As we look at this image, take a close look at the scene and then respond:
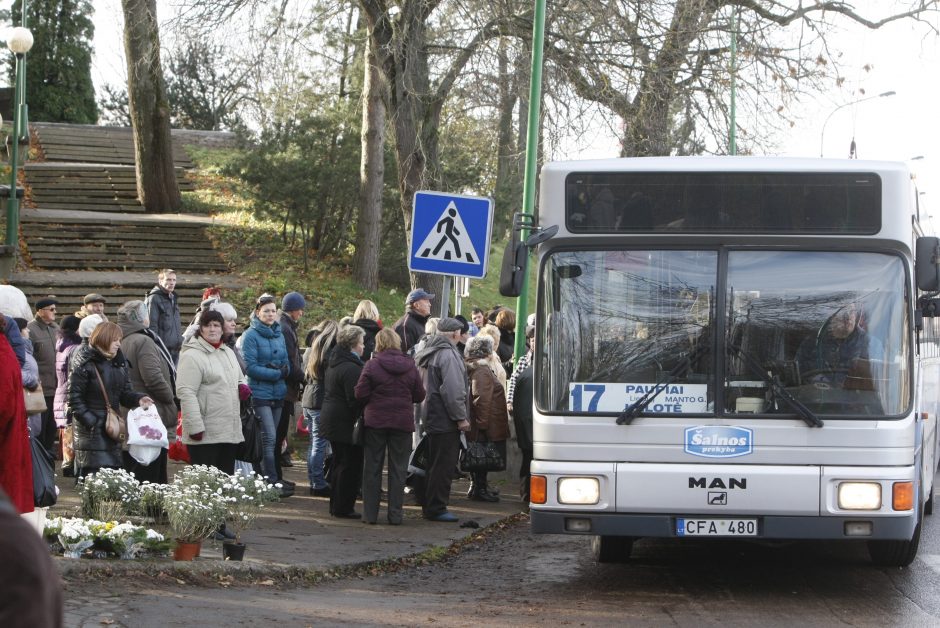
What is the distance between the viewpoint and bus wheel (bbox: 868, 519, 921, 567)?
30.6 ft

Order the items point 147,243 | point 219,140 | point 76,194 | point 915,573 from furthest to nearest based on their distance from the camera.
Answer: point 219,140 < point 76,194 < point 147,243 < point 915,573

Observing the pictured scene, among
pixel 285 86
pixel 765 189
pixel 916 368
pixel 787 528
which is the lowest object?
pixel 787 528

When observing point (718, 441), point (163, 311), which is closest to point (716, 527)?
point (718, 441)

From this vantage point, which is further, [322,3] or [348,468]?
[322,3]

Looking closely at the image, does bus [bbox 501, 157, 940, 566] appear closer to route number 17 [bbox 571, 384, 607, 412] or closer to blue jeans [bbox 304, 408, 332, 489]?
route number 17 [bbox 571, 384, 607, 412]

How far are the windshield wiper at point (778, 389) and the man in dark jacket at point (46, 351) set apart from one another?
26.5ft

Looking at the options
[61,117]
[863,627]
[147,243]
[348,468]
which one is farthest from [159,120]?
[863,627]

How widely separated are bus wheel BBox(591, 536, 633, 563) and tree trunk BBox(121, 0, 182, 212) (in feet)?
66.5

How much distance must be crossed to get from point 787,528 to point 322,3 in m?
13.0

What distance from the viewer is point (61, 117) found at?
4606 centimetres

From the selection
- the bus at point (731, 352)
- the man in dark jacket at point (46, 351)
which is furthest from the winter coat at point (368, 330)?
the bus at point (731, 352)

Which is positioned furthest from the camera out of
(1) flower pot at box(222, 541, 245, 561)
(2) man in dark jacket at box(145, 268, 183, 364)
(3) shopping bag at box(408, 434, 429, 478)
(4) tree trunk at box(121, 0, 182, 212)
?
(4) tree trunk at box(121, 0, 182, 212)

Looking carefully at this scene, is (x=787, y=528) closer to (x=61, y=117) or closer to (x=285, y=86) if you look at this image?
(x=285, y=86)

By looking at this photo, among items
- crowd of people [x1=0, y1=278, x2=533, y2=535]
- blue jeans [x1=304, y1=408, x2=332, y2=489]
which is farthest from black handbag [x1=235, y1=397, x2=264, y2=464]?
blue jeans [x1=304, y1=408, x2=332, y2=489]
